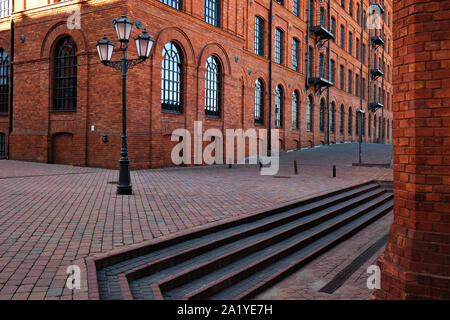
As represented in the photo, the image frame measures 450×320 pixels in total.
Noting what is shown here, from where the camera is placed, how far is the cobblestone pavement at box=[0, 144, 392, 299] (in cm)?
398

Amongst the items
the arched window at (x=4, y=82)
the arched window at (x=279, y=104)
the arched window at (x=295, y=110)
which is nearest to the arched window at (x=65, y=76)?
the arched window at (x=4, y=82)

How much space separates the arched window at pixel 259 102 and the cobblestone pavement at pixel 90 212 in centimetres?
1168

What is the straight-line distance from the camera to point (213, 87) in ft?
65.0

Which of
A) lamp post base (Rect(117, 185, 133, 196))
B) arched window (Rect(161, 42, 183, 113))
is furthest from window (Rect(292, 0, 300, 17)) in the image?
lamp post base (Rect(117, 185, 133, 196))

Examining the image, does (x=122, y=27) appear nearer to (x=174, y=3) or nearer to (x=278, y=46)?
(x=174, y=3)

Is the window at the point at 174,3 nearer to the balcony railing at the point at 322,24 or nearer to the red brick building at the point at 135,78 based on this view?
the red brick building at the point at 135,78

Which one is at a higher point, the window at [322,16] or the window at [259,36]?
the window at [322,16]

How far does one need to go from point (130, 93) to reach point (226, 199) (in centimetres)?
780

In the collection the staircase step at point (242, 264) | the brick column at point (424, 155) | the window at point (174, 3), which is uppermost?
the window at point (174, 3)

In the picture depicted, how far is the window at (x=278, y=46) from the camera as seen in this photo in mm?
26297

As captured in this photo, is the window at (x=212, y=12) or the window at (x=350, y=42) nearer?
the window at (x=212, y=12)

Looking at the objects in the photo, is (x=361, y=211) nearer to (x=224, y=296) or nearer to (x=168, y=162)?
(x=224, y=296)

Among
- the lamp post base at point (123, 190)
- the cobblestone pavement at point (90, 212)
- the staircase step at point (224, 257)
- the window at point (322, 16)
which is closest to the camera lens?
the cobblestone pavement at point (90, 212)

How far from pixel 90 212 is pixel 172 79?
36.4 ft
